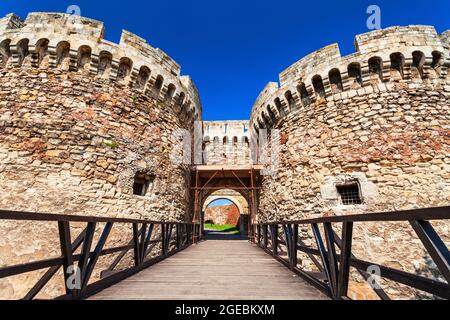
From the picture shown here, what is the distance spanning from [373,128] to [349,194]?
78.6 inches

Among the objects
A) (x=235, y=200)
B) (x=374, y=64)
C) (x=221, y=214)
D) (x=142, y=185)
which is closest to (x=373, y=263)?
(x=142, y=185)

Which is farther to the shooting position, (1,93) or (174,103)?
(174,103)

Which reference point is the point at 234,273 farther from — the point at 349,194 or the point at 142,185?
the point at 349,194

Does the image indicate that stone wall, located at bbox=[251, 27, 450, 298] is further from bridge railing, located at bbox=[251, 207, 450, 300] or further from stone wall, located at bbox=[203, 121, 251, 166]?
stone wall, located at bbox=[203, 121, 251, 166]

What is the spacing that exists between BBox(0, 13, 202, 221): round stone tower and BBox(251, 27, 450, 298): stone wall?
4450mm

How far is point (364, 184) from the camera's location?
20.6ft

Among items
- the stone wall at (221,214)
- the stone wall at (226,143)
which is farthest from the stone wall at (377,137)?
the stone wall at (221,214)

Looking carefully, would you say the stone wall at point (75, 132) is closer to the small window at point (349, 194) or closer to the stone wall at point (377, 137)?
the stone wall at point (377, 137)

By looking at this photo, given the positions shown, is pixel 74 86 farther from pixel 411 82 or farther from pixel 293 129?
pixel 411 82

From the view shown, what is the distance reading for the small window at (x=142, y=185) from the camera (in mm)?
6690

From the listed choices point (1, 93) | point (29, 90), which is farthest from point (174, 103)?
point (1, 93)

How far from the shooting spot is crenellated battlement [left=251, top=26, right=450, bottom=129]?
6.56 m

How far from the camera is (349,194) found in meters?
6.68
